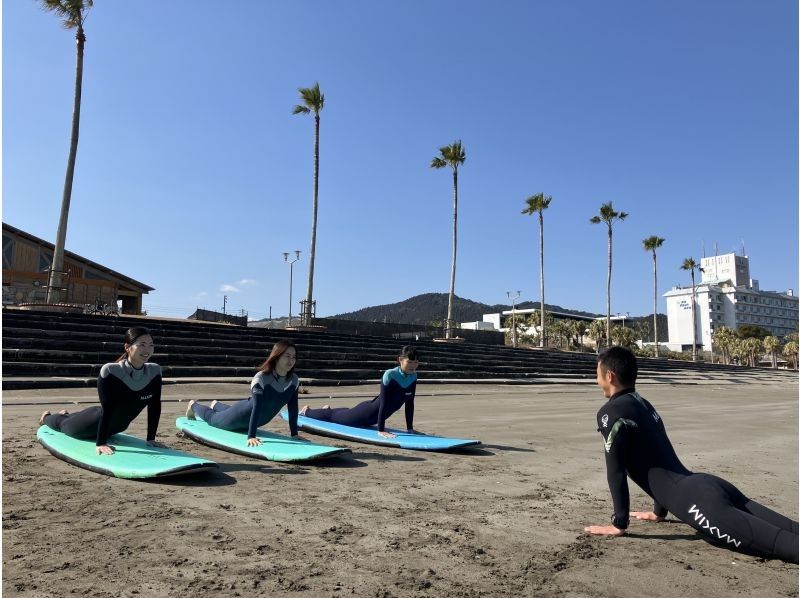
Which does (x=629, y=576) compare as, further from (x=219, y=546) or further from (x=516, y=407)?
(x=516, y=407)

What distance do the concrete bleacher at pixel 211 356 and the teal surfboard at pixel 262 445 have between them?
28.9 ft

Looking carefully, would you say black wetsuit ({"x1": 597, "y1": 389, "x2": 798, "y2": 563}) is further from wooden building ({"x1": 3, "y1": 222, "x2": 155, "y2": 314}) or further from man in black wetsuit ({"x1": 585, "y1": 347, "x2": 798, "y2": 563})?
wooden building ({"x1": 3, "y1": 222, "x2": 155, "y2": 314})

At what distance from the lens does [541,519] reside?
423 cm

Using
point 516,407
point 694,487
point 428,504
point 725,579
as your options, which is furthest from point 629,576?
point 516,407

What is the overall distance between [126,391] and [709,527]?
5327 mm

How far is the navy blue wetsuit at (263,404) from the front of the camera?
6676 millimetres

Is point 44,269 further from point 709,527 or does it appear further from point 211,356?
point 709,527

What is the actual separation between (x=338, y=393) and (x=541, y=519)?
1290 cm

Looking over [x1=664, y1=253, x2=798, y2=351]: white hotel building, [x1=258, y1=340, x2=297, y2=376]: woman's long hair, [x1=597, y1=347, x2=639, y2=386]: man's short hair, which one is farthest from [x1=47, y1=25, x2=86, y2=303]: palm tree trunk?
[x1=664, y1=253, x2=798, y2=351]: white hotel building

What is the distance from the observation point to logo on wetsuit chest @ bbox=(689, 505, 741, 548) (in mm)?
3350

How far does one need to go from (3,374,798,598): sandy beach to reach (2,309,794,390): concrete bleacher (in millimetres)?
9571

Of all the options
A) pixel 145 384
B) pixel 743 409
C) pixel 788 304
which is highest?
pixel 788 304

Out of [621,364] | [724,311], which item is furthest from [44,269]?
[724,311]

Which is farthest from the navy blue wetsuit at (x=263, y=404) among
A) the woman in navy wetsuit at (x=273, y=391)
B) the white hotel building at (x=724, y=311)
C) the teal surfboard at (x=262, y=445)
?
the white hotel building at (x=724, y=311)
